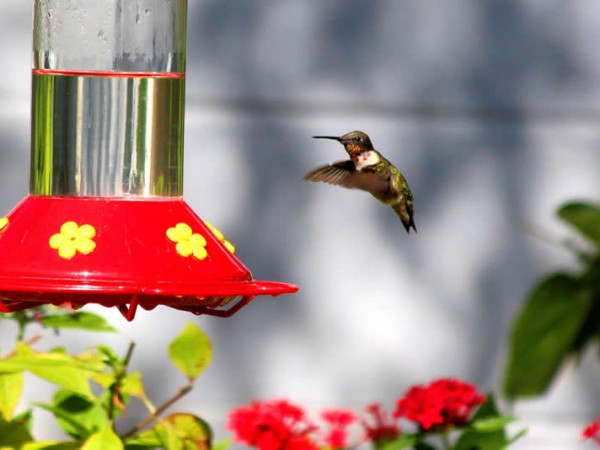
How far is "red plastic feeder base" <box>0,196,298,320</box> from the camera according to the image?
2.30 meters

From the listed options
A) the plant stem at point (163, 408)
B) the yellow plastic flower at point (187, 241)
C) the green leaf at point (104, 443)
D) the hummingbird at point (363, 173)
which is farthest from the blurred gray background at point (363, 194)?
the green leaf at point (104, 443)

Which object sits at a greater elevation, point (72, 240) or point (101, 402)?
point (72, 240)

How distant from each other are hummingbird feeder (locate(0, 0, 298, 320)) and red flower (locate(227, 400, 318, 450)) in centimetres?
31

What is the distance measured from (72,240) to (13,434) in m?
0.50

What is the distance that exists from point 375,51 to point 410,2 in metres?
0.26

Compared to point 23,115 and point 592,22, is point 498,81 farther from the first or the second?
point 23,115

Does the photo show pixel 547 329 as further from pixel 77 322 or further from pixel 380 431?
pixel 77 322

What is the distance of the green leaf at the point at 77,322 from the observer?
2.87 metres

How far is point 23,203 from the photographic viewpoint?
2627mm

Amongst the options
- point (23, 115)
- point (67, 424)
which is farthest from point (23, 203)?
point (23, 115)

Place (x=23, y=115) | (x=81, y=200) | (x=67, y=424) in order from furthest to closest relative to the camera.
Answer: (x=23, y=115)
(x=67, y=424)
(x=81, y=200)

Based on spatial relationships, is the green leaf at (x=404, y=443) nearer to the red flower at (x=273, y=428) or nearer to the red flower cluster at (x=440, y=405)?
the red flower cluster at (x=440, y=405)

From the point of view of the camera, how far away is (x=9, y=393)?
258cm

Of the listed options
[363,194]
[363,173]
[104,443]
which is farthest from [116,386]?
[363,194]
